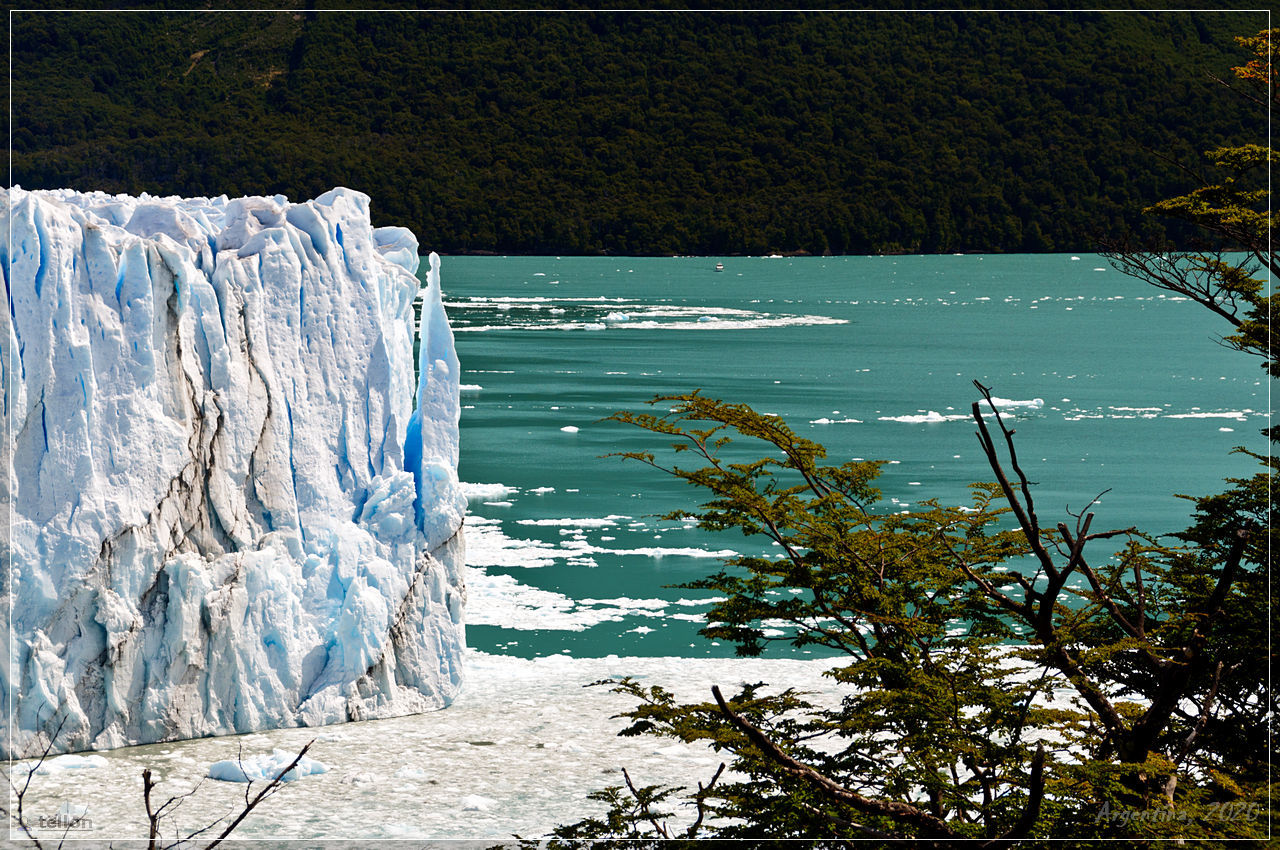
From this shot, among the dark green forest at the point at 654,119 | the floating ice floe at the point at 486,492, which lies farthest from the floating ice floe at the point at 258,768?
the dark green forest at the point at 654,119

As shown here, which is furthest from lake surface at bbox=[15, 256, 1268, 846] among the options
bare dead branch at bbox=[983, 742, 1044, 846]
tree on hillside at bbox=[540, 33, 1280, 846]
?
bare dead branch at bbox=[983, 742, 1044, 846]

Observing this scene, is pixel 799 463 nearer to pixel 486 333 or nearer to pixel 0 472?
pixel 0 472

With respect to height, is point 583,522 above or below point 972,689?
below

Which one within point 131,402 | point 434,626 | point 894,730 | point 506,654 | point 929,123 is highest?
point 929,123

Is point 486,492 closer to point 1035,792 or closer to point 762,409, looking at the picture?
point 762,409

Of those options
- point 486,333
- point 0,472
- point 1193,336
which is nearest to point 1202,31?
point 1193,336

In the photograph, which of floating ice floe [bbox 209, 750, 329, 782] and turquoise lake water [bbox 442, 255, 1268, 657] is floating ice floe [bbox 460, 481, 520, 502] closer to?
turquoise lake water [bbox 442, 255, 1268, 657]

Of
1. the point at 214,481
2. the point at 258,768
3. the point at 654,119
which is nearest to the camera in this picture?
the point at 258,768

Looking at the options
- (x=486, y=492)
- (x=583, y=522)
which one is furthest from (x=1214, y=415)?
(x=486, y=492)
